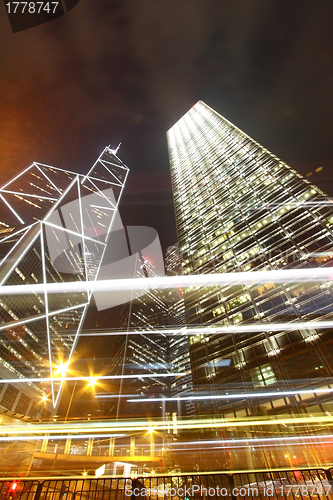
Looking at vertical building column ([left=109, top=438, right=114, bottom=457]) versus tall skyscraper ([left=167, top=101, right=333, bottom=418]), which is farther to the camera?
vertical building column ([left=109, top=438, right=114, bottom=457])

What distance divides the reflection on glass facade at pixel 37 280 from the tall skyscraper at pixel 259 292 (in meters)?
10.9

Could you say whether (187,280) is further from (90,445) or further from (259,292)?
(90,445)

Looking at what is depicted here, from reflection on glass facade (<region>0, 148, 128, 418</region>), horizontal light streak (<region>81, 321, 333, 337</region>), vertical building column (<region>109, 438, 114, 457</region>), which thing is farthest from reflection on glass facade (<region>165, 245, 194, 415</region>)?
reflection on glass facade (<region>0, 148, 128, 418</region>)

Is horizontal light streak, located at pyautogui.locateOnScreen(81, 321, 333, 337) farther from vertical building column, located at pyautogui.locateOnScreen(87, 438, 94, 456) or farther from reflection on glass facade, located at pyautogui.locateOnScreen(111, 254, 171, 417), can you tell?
reflection on glass facade, located at pyautogui.locateOnScreen(111, 254, 171, 417)

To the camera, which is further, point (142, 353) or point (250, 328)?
point (142, 353)

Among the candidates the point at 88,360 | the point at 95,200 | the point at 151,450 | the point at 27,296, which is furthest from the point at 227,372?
the point at 95,200

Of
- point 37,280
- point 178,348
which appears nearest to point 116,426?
point 37,280

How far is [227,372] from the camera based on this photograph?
15.6m

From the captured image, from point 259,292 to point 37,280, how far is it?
15626mm

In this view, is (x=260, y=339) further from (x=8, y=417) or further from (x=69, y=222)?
(x=69, y=222)

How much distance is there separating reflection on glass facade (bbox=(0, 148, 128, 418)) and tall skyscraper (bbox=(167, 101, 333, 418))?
35.8 feet

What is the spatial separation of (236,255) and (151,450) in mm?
17250

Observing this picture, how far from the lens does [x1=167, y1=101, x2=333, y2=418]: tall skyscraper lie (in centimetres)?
1284

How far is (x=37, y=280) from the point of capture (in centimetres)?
1208
